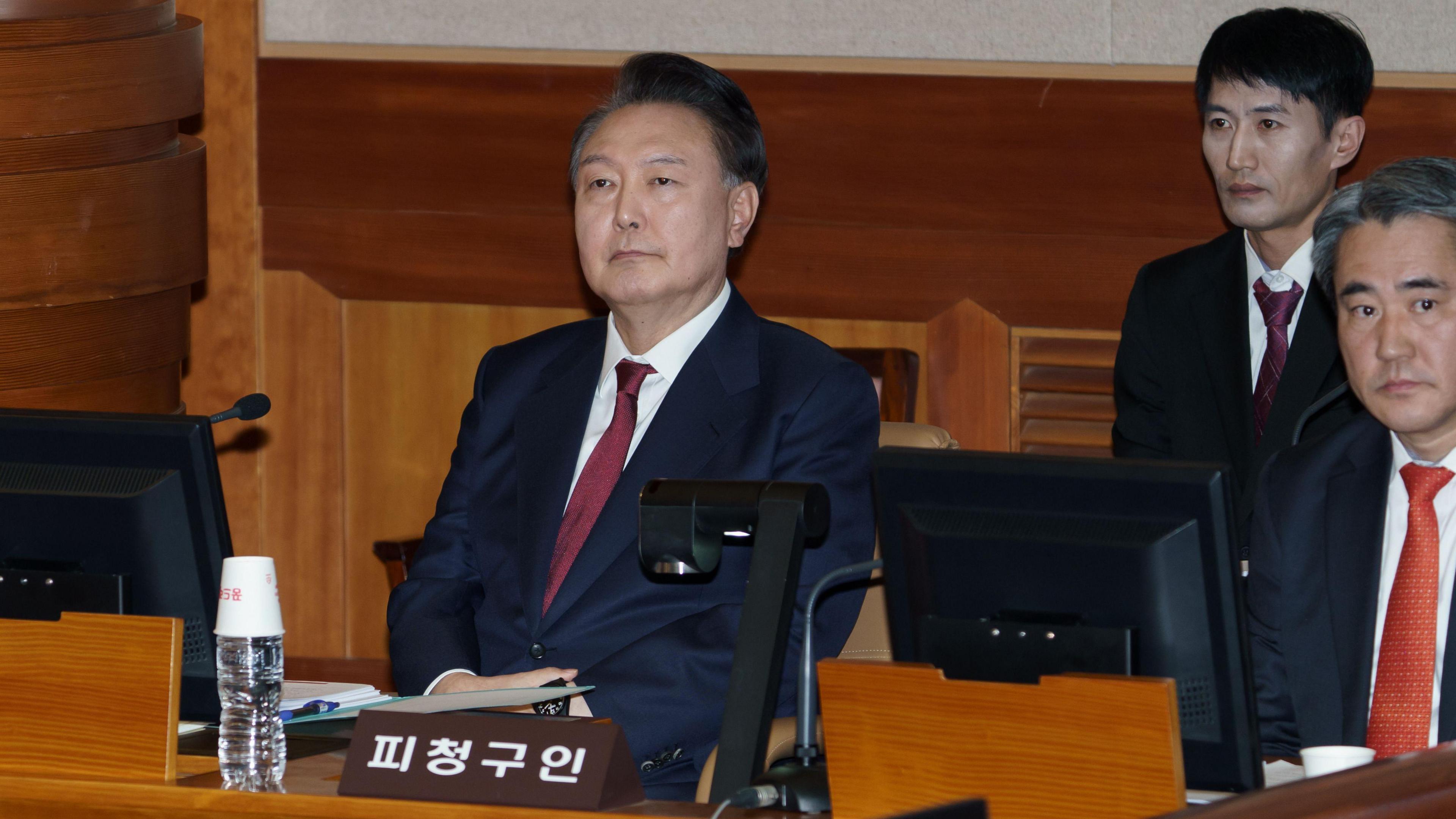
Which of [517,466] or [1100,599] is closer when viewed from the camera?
[1100,599]

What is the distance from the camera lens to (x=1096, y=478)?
1573mm

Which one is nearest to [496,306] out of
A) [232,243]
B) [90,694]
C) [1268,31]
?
[232,243]

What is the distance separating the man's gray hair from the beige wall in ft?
4.38

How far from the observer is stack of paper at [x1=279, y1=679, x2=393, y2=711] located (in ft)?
7.01

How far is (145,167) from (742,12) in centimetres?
126

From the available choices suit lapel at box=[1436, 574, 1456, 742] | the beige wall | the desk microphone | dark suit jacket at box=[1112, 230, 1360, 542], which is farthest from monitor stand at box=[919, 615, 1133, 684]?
the beige wall

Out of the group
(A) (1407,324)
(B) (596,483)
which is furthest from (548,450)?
(A) (1407,324)

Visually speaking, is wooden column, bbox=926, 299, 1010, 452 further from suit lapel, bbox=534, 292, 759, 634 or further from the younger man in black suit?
suit lapel, bbox=534, 292, 759, 634

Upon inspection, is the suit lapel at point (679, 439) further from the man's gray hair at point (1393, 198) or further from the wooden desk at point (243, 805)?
the man's gray hair at point (1393, 198)

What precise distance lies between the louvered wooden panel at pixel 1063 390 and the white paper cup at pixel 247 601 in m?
2.15

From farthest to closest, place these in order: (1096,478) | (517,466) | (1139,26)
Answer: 1. (1139,26)
2. (517,466)
3. (1096,478)

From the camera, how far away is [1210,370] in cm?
325

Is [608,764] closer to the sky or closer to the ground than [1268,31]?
closer to the ground

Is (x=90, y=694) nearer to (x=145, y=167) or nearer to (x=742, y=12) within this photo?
(x=145, y=167)
